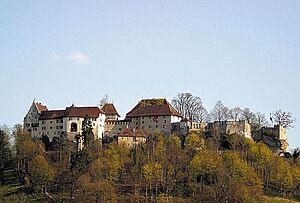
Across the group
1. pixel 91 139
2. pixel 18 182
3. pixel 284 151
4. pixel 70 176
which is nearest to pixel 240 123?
pixel 284 151

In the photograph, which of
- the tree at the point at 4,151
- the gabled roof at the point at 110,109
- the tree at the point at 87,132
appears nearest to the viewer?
the tree at the point at 4,151

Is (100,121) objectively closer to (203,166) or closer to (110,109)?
(110,109)

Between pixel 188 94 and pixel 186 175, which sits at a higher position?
pixel 188 94

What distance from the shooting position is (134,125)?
95375mm

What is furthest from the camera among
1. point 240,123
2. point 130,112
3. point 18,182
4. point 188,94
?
point 188,94

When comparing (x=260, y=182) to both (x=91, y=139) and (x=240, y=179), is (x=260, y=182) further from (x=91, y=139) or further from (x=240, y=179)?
(x=91, y=139)

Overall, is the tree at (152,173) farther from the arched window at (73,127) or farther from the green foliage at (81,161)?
the arched window at (73,127)

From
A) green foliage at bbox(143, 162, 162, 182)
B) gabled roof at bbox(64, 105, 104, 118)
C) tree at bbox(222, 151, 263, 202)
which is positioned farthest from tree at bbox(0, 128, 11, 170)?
tree at bbox(222, 151, 263, 202)

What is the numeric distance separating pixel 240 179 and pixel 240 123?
19179 millimetres

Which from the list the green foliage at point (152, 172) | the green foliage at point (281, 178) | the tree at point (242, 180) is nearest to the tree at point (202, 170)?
the tree at point (242, 180)

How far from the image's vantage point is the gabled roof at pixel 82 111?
94500 millimetres

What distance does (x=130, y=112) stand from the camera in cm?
9812

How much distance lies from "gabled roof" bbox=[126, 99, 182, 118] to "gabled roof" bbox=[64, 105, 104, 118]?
5481 millimetres

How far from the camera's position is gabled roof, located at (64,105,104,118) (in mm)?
94500
